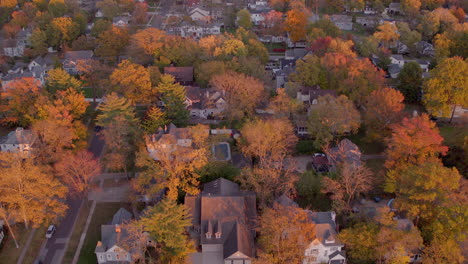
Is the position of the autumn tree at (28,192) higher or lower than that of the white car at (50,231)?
higher

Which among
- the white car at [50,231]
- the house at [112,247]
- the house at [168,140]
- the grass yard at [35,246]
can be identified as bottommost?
the grass yard at [35,246]

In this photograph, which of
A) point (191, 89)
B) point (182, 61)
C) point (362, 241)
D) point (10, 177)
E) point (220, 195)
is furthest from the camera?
point (182, 61)

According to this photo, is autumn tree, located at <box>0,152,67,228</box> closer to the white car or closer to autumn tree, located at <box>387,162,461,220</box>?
the white car

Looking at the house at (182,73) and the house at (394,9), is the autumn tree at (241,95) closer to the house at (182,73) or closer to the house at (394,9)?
the house at (182,73)

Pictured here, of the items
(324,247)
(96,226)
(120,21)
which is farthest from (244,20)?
(324,247)

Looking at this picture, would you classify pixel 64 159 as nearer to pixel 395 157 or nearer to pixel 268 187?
pixel 268 187

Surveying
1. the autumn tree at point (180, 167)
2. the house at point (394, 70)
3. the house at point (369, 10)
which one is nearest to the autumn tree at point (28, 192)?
the autumn tree at point (180, 167)

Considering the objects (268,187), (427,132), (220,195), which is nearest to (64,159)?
(220,195)
